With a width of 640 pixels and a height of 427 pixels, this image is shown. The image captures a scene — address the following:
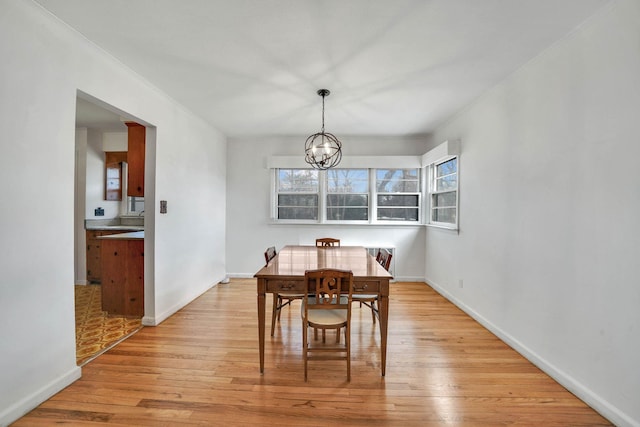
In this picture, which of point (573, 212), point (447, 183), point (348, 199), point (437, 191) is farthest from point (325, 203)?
point (573, 212)

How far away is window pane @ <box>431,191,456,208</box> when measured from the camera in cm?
399

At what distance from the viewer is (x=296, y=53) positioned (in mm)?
2287

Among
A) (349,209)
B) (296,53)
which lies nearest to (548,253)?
(296,53)

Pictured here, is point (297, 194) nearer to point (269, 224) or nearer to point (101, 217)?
point (269, 224)

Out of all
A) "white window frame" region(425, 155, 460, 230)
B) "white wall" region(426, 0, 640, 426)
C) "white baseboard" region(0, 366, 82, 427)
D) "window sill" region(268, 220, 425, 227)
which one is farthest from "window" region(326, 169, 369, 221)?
"white baseboard" region(0, 366, 82, 427)

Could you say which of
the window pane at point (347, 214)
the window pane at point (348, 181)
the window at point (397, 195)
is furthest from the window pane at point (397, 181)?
the window pane at point (347, 214)

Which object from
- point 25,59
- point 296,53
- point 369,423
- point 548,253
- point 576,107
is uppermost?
point 296,53

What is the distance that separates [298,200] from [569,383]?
4009mm

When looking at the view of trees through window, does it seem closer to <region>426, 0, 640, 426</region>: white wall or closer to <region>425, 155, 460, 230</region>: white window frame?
<region>425, 155, 460, 230</region>: white window frame

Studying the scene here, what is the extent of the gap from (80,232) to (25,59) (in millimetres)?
3513

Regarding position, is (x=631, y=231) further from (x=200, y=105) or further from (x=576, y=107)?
(x=200, y=105)

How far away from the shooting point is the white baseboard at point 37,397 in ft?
5.25

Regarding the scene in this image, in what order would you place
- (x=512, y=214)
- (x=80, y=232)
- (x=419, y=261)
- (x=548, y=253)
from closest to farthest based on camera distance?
(x=548, y=253) < (x=512, y=214) < (x=80, y=232) < (x=419, y=261)

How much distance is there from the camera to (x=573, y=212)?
1.98m
